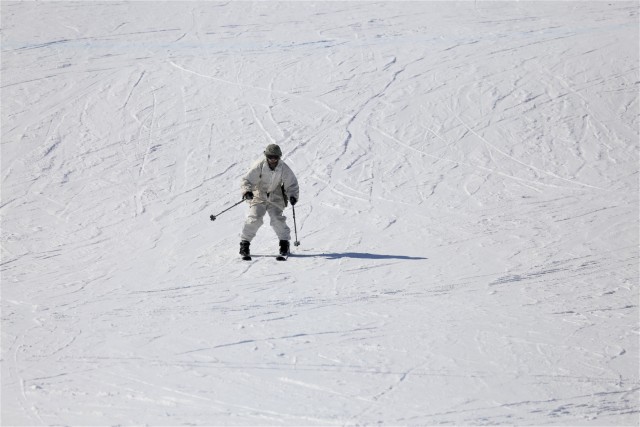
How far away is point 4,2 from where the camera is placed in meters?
23.9

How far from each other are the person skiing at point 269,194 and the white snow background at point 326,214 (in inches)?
13.5

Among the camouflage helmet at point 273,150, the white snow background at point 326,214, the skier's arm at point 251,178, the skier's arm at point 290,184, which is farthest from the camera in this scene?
the skier's arm at point 290,184

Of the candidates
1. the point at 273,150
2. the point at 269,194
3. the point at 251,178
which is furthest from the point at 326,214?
the point at 273,150

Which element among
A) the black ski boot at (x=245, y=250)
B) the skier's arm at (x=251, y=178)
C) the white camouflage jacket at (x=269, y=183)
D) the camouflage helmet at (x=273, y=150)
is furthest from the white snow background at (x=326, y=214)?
the camouflage helmet at (x=273, y=150)

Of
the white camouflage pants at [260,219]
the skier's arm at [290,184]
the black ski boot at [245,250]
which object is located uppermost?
the skier's arm at [290,184]

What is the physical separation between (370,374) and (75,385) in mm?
2186

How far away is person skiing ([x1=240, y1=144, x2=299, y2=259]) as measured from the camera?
10898 mm

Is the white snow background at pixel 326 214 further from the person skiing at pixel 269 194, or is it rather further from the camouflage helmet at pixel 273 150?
the camouflage helmet at pixel 273 150

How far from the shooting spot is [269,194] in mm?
10992

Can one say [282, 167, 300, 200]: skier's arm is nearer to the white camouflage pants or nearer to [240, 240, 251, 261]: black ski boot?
the white camouflage pants

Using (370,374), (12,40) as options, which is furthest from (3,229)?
(12,40)

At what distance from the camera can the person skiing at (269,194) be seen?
35.8 ft

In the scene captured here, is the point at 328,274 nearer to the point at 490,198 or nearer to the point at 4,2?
the point at 490,198

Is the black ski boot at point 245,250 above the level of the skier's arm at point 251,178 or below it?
below
